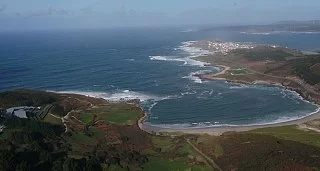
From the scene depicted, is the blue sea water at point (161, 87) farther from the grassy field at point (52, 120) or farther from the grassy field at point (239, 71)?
the grassy field at point (52, 120)

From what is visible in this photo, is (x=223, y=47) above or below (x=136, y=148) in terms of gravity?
above

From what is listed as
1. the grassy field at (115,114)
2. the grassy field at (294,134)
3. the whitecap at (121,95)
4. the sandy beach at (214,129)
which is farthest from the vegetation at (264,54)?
the grassy field at (294,134)

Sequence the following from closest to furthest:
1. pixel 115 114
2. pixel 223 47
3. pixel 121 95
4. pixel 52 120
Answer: pixel 52 120
pixel 115 114
pixel 121 95
pixel 223 47

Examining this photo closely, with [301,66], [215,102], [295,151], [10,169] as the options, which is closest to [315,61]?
[301,66]

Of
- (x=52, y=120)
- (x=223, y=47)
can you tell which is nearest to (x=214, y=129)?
(x=52, y=120)

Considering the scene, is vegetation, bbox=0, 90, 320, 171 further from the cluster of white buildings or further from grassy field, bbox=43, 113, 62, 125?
the cluster of white buildings

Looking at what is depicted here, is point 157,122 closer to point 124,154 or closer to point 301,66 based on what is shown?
point 124,154

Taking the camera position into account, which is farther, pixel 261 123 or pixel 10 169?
pixel 261 123

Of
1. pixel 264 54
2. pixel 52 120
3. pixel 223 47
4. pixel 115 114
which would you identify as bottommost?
pixel 115 114

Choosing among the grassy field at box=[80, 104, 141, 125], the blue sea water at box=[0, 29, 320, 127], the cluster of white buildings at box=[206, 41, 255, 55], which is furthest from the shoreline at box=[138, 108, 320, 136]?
the cluster of white buildings at box=[206, 41, 255, 55]

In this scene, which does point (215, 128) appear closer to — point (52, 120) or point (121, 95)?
point (52, 120)

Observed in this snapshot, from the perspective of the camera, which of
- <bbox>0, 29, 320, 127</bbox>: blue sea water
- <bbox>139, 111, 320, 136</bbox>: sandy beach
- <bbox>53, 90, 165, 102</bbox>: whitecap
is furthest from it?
<bbox>53, 90, 165, 102</bbox>: whitecap
